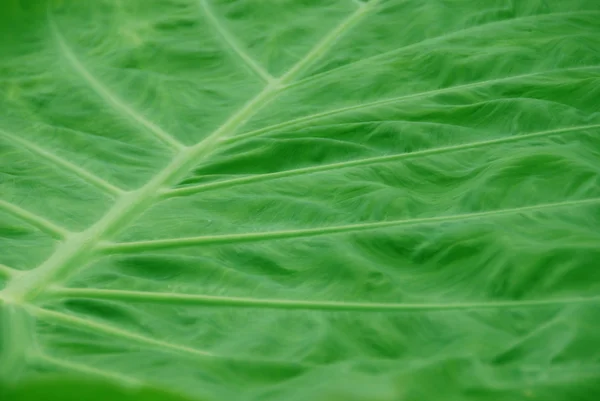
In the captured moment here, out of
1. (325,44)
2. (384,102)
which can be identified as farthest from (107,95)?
(384,102)

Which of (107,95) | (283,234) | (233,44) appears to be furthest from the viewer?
(233,44)

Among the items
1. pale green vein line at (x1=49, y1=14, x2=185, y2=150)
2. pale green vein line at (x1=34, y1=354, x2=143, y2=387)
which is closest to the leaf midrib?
pale green vein line at (x1=49, y1=14, x2=185, y2=150)

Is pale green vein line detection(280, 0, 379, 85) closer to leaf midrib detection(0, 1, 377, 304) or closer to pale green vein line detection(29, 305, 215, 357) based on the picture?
leaf midrib detection(0, 1, 377, 304)

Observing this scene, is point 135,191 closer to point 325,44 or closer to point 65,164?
point 65,164

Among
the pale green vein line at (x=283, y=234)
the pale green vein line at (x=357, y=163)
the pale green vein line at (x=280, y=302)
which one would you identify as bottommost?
the pale green vein line at (x=280, y=302)

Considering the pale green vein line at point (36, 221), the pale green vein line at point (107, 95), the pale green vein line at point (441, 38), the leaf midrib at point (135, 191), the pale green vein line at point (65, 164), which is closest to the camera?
the leaf midrib at point (135, 191)

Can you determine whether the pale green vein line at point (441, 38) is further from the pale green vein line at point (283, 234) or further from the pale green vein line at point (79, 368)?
the pale green vein line at point (79, 368)

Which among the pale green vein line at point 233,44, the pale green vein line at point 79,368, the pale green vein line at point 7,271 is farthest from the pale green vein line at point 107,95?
the pale green vein line at point 79,368
